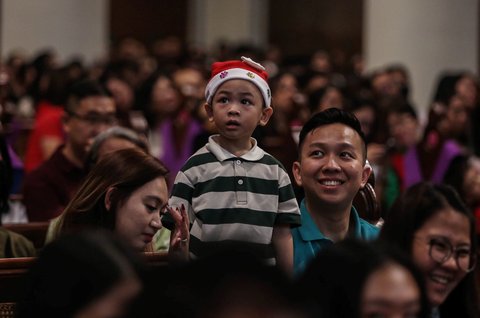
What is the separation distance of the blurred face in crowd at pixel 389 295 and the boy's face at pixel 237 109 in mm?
1741

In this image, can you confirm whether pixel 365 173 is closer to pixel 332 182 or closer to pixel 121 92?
pixel 332 182

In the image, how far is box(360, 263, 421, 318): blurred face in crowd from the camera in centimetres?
283

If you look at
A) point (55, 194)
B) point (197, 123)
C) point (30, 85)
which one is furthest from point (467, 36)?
point (55, 194)

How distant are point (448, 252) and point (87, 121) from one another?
3845mm

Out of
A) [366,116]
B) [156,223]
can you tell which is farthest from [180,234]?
[366,116]

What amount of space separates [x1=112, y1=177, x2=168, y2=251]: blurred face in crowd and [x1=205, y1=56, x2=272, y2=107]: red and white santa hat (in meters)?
0.41

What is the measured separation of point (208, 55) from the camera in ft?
68.1

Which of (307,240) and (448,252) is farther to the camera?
(307,240)

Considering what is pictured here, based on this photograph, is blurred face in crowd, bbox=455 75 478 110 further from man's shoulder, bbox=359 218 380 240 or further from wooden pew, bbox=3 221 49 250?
man's shoulder, bbox=359 218 380 240

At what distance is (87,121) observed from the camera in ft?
24.2

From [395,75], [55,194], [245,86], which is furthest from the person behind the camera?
[395,75]

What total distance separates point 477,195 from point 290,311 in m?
5.68

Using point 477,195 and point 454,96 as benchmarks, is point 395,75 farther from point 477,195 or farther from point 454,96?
point 477,195

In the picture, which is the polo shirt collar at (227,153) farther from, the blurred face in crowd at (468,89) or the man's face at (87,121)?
the blurred face in crowd at (468,89)
